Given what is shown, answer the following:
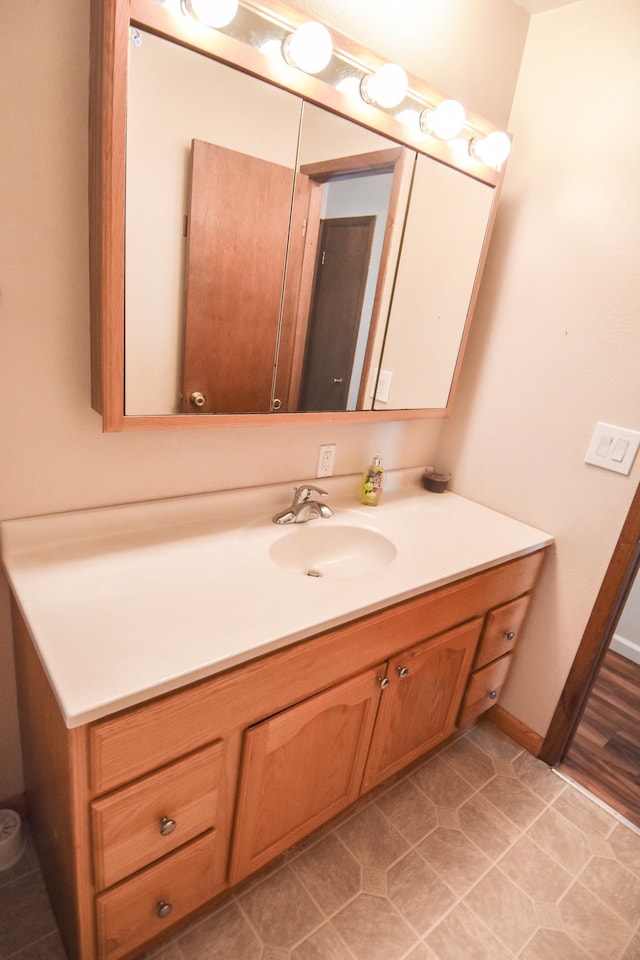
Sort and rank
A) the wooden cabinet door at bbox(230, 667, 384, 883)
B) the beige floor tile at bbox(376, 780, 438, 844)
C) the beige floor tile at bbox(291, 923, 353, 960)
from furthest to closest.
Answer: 1. the beige floor tile at bbox(376, 780, 438, 844)
2. the beige floor tile at bbox(291, 923, 353, 960)
3. the wooden cabinet door at bbox(230, 667, 384, 883)

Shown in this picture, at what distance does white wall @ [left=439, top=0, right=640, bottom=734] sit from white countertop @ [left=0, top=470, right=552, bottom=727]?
0.67 feet

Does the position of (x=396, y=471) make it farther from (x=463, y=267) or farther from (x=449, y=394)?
(x=463, y=267)

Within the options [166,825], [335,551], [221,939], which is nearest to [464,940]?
[221,939]

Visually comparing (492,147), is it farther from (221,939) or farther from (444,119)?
(221,939)

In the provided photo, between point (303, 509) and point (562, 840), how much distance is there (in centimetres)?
123

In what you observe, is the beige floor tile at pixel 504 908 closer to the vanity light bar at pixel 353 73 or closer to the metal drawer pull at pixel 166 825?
the metal drawer pull at pixel 166 825

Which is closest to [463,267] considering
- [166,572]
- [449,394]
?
[449,394]

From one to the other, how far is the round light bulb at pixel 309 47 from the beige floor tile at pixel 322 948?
6.26 feet

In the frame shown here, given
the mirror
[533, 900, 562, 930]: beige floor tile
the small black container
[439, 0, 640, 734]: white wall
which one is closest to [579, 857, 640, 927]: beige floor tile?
[533, 900, 562, 930]: beige floor tile

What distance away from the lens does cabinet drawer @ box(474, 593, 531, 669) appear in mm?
1511

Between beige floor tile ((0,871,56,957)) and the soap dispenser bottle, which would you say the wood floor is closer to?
the soap dispenser bottle

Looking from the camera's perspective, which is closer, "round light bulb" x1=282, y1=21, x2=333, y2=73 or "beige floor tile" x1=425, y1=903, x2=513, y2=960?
"round light bulb" x1=282, y1=21, x2=333, y2=73

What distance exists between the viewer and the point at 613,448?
141cm

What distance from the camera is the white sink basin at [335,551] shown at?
133 cm
